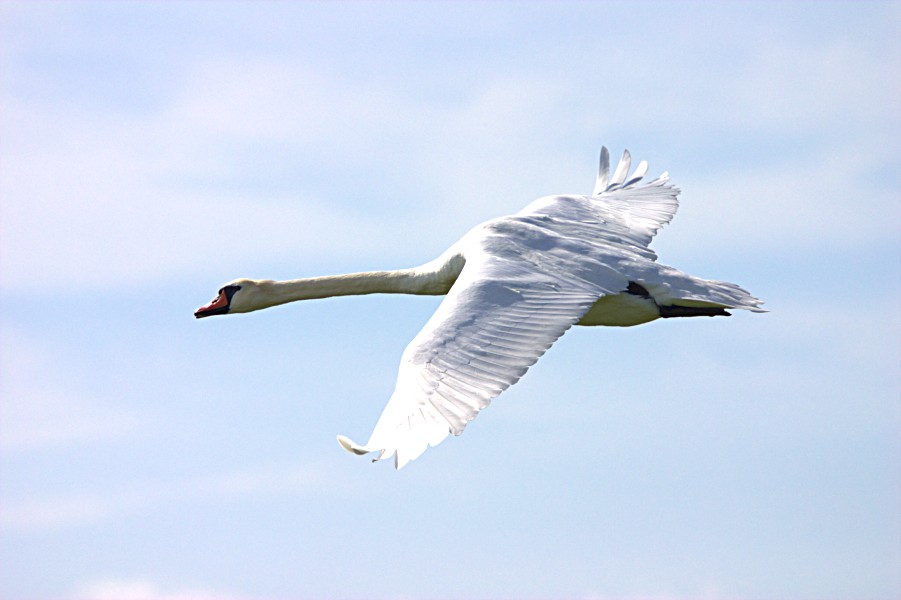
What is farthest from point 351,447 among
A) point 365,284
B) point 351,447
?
point 365,284

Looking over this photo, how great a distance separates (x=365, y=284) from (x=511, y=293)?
9.63 feet

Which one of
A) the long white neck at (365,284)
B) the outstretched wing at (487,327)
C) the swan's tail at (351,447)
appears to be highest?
the long white neck at (365,284)

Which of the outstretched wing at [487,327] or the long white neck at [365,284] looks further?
the long white neck at [365,284]

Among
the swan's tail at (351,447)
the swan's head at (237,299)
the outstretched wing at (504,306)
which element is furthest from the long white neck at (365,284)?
the swan's tail at (351,447)

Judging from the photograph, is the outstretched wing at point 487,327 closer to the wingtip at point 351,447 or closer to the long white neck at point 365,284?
the wingtip at point 351,447

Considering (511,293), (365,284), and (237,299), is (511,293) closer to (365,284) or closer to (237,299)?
(365,284)

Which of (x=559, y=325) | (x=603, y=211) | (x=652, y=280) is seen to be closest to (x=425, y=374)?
(x=559, y=325)

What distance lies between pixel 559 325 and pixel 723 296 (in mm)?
2195

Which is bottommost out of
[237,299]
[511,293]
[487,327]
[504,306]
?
[487,327]

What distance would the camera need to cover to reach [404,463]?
28.8ft

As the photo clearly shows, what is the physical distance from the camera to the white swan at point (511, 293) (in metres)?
9.37

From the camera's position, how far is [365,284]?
13.4 m

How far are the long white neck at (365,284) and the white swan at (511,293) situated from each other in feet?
0.04

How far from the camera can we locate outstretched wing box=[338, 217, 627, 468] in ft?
30.0
